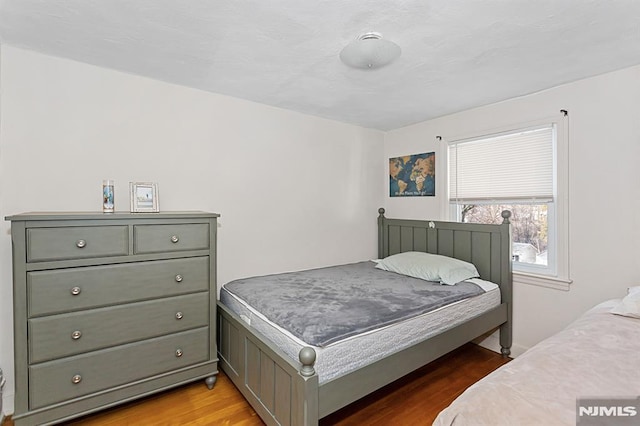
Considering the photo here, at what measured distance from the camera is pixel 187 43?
1.89 meters

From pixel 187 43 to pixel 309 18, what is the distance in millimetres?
790

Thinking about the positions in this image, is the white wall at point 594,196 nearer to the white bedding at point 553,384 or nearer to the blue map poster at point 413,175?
the blue map poster at point 413,175

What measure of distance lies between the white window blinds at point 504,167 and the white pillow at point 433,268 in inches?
28.5

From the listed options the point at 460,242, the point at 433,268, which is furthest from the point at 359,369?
the point at 460,242

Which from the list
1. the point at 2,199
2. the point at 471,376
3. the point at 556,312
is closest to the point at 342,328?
the point at 471,376

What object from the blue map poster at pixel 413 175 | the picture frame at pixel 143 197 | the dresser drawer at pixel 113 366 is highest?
the blue map poster at pixel 413 175

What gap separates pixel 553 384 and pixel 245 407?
5.94 ft

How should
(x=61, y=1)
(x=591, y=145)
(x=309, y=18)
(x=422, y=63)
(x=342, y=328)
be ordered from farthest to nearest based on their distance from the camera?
(x=591, y=145), (x=422, y=63), (x=342, y=328), (x=309, y=18), (x=61, y=1)

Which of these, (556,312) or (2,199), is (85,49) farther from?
(556,312)

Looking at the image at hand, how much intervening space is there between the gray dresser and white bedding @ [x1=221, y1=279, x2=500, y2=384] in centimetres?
43

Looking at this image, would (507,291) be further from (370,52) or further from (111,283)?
(111,283)

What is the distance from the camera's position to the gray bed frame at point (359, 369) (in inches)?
62.5

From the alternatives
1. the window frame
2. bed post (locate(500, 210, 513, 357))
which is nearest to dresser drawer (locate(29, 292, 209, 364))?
bed post (locate(500, 210, 513, 357))

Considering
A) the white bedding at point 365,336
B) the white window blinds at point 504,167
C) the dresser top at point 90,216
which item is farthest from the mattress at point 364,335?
the white window blinds at point 504,167
